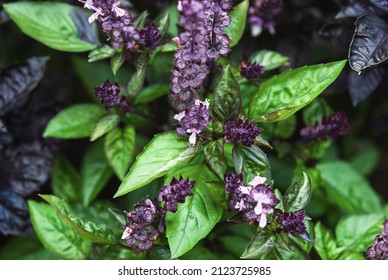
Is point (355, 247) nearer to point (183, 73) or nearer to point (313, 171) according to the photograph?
point (313, 171)

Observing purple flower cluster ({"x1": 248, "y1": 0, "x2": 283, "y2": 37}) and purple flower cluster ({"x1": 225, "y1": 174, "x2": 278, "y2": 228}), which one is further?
purple flower cluster ({"x1": 248, "y1": 0, "x2": 283, "y2": 37})

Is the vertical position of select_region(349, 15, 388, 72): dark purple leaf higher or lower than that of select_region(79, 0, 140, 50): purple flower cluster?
lower

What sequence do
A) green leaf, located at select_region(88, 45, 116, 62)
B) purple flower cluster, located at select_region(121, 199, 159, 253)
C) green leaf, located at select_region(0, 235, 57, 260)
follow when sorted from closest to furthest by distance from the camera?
purple flower cluster, located at select_region(121, 199, 159, 253), green leaf, located at select_region(88, 45, 116, 62), green leaf, located at select_region(0, 235, 57, 260)

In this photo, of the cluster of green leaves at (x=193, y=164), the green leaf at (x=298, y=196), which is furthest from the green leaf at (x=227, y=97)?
the green leaf at (x=298, y=196)

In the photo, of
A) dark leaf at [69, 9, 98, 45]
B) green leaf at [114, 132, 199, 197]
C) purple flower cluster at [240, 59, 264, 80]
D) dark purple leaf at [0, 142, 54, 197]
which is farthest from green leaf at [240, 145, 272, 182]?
dark purple leaf at [0, 142, 54, 197]

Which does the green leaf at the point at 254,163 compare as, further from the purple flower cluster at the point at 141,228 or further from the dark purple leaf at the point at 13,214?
the dark purple leaf at the point at 13,214

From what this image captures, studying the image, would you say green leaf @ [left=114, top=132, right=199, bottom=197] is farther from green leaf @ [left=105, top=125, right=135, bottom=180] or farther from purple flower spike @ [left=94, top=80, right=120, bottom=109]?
green leaf @ [left=105, top=125, right=135, bottom=180]
